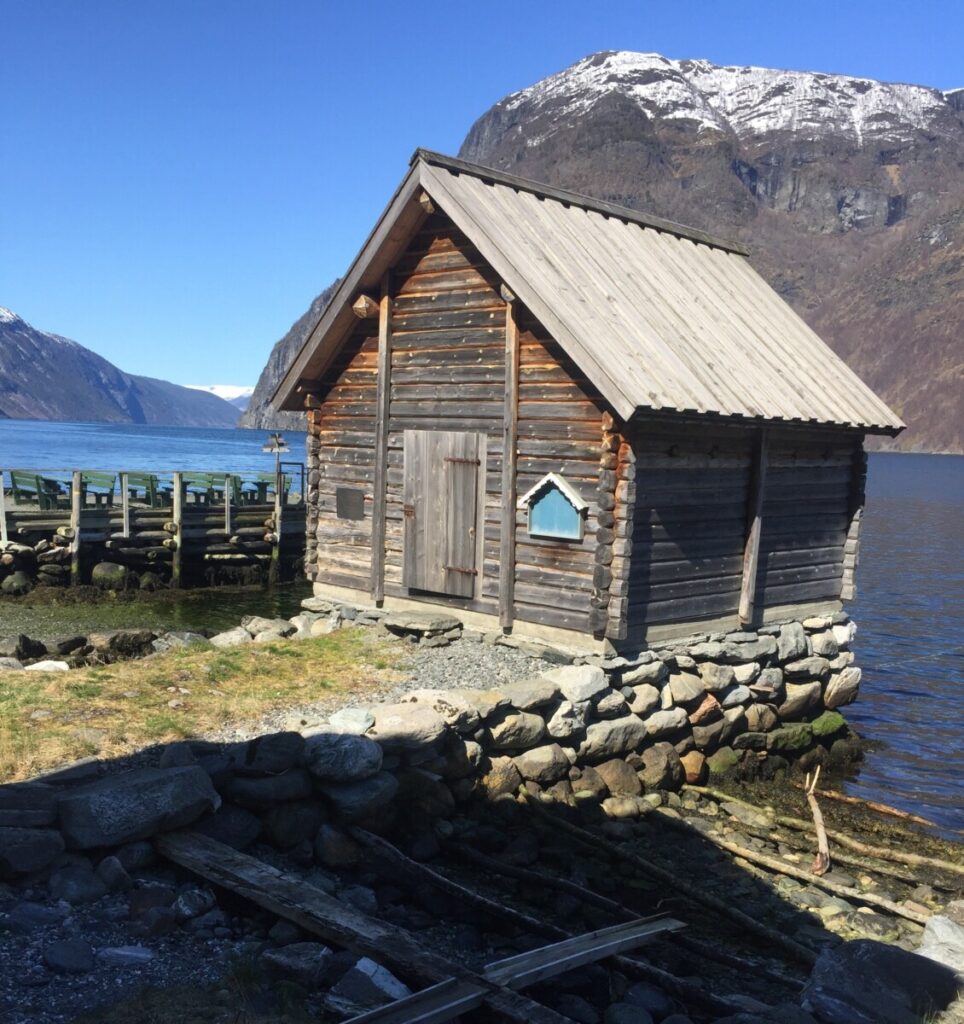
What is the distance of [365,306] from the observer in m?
16.0

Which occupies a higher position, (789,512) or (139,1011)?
(789,512)

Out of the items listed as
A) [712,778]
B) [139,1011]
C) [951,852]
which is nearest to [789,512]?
[712,778]

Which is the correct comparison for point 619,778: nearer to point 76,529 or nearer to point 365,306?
point 365,306

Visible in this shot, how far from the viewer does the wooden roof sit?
13328 millimetres

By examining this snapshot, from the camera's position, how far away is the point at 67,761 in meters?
9.73

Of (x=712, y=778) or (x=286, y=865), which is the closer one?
(x=286, y=865)

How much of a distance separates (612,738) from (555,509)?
296 cm

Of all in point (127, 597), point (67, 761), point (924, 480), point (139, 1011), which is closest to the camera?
point (139, 1011)

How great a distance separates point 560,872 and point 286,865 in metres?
2.88

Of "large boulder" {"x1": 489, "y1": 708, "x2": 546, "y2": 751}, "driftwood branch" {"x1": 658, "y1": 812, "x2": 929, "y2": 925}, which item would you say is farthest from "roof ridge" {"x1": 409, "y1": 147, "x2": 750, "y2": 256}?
"driftwood branch" {"x1": 658, "y1": 812, "x2": 929, "y2": 925}

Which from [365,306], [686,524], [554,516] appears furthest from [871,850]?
[365,306]

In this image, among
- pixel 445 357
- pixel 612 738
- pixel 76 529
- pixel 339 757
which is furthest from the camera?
pixel 76 529

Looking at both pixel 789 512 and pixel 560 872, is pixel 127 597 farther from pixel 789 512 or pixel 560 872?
pixel 560 872

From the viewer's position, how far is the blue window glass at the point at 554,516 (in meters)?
13.8
